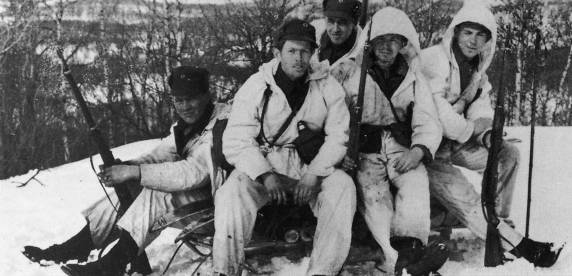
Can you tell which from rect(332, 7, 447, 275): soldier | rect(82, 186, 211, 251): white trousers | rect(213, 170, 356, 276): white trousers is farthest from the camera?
rect(82, 186, 211, 251): white trousers

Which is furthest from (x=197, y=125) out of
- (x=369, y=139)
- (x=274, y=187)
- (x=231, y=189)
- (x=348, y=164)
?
(x=369, y=139)

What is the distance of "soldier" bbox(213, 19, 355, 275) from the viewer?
9.59ft

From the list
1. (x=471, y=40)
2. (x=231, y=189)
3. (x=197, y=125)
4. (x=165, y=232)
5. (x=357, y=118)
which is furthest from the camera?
(x=165, y=232)

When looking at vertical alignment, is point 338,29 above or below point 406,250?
above

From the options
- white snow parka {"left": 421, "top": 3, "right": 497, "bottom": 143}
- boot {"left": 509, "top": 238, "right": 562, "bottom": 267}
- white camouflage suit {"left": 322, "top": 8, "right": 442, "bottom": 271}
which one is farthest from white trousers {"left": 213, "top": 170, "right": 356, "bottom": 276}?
boot {"left": 509, "top": 238, "right": 562, "bottom": 267}

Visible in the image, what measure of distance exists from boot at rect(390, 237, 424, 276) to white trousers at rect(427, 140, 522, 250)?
511mm

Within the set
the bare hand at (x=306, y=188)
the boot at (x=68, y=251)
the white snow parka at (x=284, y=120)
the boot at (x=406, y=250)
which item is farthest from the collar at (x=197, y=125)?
the boot at (x=406, y=250)

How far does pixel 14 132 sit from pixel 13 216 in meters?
6.20

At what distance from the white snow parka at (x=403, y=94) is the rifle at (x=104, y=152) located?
1620 mm

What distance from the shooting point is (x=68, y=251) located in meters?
3.50

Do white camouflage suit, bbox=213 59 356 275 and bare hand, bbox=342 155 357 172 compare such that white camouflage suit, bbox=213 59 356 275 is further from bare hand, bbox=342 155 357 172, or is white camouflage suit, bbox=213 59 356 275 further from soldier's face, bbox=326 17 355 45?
soldier's face, bbox=326 17 355 45

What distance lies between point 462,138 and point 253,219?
1651mm

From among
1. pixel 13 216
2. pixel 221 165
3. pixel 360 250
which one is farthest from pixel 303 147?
pixel 13 216

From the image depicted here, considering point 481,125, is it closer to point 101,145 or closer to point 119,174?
point 119,174
